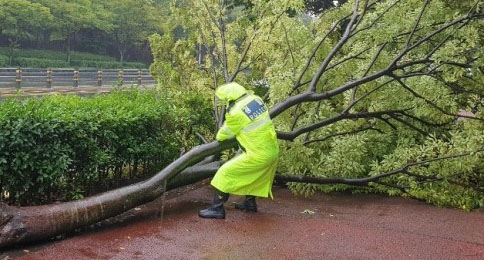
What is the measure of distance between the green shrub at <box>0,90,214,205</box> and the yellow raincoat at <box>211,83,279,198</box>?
4.44ft

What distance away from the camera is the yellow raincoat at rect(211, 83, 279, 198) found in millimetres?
5480

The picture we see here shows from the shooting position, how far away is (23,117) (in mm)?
4953

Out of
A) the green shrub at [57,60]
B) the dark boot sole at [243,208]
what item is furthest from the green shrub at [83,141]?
the green shrub at [57,60]

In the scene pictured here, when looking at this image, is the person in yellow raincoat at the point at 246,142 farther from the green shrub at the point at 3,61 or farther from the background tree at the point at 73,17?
the background tree at the point at 73,17

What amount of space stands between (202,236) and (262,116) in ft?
4.48

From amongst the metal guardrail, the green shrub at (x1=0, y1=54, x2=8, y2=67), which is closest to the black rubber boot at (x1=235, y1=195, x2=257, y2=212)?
the metal guardrail

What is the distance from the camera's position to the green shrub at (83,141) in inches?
194

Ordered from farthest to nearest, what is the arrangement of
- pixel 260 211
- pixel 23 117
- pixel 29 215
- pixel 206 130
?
pixel 206 130 < pixel 260 211 < pixel 23 117 < pixel 29 215

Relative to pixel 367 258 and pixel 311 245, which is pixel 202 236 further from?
pixel 367 258

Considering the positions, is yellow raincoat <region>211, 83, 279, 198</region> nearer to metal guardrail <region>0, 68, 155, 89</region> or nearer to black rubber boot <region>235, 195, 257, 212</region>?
black rubber boot <region>235, 195, 257, 212</region>

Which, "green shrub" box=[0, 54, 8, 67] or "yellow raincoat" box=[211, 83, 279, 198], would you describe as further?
"green shrub" box=[0, 54, 8, 67]

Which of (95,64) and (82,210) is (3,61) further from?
(82,210)

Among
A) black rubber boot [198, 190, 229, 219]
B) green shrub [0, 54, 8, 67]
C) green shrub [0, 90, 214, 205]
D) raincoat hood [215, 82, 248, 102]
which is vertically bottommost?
black rubber boot [198, 190, 229, 219]

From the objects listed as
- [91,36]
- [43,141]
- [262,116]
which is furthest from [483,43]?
[91,36]
